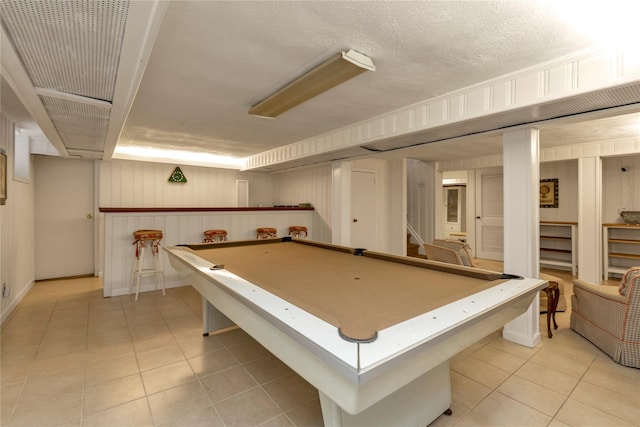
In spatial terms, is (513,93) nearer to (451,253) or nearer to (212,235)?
(451,253)

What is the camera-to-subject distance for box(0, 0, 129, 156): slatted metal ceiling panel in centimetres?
134

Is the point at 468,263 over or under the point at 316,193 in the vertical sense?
under

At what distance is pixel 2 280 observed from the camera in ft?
10.5

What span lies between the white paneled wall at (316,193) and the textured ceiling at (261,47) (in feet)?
9.95

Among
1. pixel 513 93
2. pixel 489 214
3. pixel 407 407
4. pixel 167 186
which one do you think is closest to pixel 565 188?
pixel 489 214

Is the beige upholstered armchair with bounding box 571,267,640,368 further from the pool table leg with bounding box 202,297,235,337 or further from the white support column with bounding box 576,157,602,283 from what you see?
the pool table leg with bounding box 202,297,235,337

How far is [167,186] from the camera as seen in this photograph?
642cm

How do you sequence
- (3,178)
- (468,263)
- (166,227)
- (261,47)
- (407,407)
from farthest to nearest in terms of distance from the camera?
(166,227) < (468,263) < (3,178) < (261,47) < (407,407)

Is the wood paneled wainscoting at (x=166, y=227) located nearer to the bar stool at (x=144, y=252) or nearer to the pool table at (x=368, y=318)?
the bar stool at (x=144, y=252)

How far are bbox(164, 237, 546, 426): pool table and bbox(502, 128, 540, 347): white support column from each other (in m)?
1.00

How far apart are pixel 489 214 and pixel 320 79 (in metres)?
6.04

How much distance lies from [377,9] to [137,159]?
18.7 feet

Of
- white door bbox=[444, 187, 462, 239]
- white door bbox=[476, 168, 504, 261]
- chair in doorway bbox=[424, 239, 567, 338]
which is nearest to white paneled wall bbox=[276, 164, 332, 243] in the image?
chair in doorway bbox=[424, 239, 567, 338]

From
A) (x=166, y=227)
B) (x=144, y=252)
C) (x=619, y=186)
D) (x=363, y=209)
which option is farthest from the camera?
(x=363, y=209)
